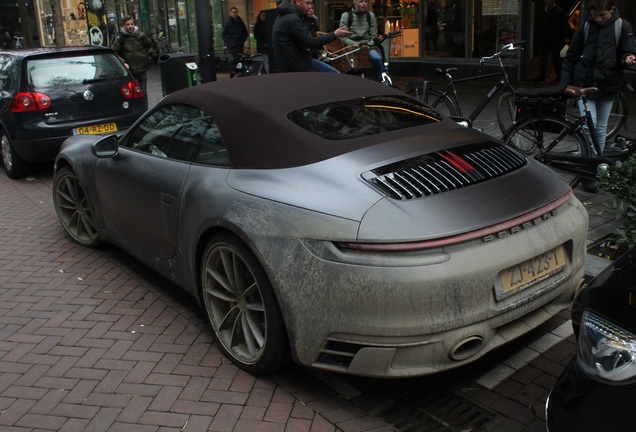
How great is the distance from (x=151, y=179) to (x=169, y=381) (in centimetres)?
136

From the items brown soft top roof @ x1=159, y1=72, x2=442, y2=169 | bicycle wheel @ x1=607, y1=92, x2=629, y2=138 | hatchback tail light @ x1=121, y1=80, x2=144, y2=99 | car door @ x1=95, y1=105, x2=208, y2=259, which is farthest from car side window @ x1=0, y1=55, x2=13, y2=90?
bicycle wheel @ x1=607, y1=92, x2=629, y2=138

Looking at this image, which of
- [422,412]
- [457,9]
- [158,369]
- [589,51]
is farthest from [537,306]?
[457,9]

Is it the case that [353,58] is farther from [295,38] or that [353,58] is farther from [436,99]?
[295,38]

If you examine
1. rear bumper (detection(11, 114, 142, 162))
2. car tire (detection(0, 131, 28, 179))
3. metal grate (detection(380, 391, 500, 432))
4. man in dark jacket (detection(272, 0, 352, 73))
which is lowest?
metal grate (detection(380, 391, 500, 432))

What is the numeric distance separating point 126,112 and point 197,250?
18.6 ft

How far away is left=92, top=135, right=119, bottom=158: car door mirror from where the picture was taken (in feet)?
15.8

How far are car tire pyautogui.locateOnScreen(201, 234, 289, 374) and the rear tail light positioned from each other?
5.51m

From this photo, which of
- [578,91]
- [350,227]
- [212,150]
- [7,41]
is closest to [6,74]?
[212,150]

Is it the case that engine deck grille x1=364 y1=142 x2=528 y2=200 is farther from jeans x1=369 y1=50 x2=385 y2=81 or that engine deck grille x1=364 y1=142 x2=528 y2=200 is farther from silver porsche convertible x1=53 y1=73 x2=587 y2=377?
jeans x1=369 y1=50 x2=385 y2=81

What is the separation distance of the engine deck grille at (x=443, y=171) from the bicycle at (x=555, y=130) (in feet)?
8.59

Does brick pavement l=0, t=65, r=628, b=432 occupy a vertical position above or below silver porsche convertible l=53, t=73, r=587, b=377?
below

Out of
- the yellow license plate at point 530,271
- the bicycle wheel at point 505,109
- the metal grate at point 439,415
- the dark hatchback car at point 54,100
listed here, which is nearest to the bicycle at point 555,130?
the bicycle wheel at point 505,109

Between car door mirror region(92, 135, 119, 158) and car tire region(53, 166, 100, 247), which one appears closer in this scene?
car door mirror region(92, 135, 119, 158)

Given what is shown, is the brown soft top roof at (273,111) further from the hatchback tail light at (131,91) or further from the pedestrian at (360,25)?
the pedestrian at (360,25)
